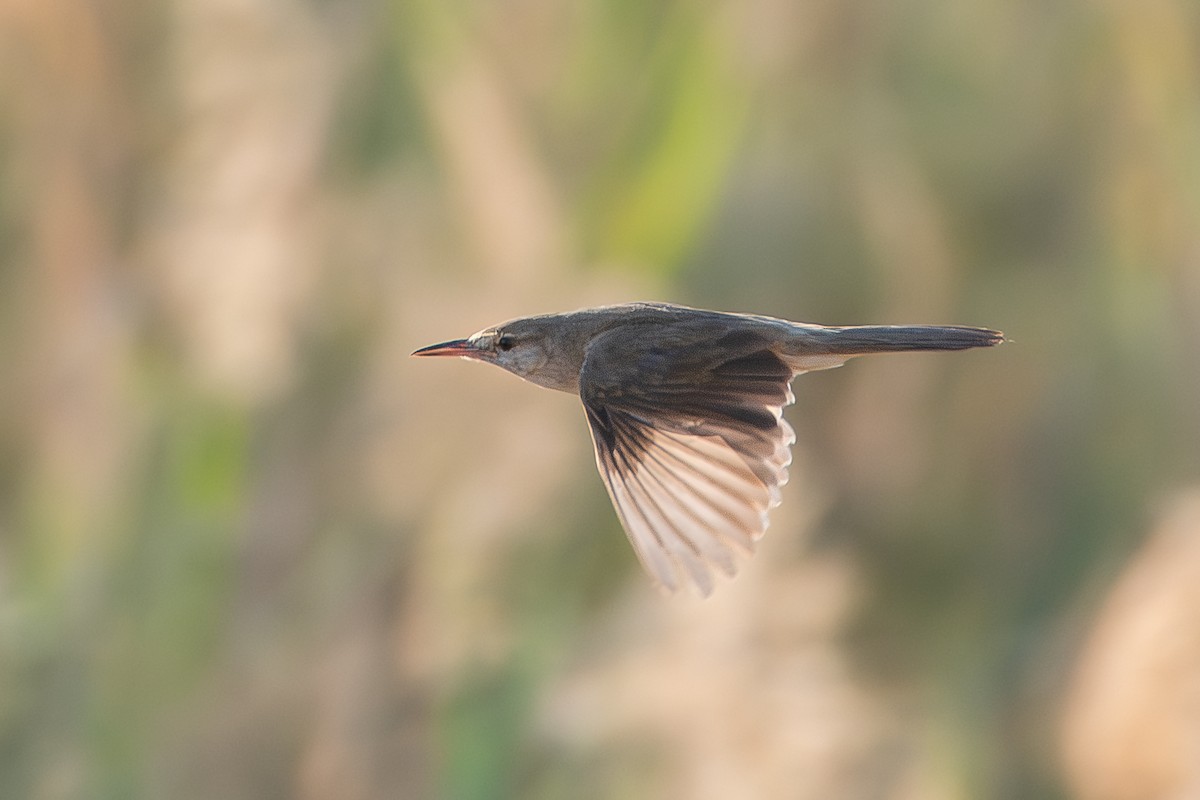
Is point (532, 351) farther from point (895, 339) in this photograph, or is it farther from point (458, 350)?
point (895, 339)

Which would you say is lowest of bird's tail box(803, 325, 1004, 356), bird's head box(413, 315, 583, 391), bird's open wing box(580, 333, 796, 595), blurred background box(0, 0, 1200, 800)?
bird's open wing box(580, 333, 796, 595)

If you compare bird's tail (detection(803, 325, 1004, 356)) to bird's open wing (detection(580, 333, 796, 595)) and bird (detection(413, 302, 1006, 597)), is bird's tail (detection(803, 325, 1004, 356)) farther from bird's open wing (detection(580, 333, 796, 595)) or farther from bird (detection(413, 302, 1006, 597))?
bird's open wing (detection(580, 333, 796, 595))

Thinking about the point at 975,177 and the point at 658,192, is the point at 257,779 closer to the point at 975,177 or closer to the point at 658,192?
the point at 658,192

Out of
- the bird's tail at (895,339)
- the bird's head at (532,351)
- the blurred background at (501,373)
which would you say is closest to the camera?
the bird's tail at (895,339)

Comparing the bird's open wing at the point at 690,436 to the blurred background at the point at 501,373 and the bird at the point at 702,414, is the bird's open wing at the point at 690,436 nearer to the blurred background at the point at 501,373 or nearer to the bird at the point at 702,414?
the bird at the point at 702,414

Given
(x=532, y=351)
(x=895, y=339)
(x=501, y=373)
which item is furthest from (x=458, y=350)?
(x=501, y=373)

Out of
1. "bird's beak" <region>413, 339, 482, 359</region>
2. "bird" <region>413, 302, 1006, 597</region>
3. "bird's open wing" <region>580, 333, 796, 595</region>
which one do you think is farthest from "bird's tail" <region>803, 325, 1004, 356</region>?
"bird's beak" <region>413, 339, 482, 359</region>

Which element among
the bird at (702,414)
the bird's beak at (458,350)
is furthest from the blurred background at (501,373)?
the bird at (702,414)

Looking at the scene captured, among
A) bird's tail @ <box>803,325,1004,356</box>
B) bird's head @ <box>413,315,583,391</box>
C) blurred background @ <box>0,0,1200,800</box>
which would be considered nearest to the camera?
bird's tail @ <box>803,325,1004,356</box>

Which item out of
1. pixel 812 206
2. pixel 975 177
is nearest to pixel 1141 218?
A: pixel 975 177
